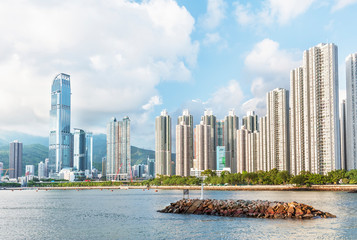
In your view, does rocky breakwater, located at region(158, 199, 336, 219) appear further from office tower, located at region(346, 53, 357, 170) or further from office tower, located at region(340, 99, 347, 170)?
office tower, located at region(340, 99, 347, 170)

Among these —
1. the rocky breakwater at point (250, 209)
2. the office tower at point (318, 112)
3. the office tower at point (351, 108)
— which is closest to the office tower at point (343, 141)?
the office tower at point (351, 108)

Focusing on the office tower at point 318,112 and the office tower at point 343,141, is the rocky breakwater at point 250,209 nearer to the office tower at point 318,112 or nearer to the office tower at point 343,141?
the office tower at point 318,112

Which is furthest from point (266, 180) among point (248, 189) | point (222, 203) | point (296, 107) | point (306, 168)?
point (222, 203)

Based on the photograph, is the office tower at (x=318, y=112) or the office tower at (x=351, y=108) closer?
the office tower at (x=318, y=112)

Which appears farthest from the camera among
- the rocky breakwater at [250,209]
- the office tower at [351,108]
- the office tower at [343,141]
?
the office tower at [343,141]

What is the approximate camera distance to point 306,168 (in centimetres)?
17975

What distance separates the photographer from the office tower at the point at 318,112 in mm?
166875

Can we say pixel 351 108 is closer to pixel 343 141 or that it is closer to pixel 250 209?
pixel 343 141

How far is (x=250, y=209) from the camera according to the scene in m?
68.6

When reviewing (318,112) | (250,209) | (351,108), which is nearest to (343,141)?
(351,108)

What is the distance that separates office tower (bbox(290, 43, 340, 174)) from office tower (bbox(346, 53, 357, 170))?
6.73 meters

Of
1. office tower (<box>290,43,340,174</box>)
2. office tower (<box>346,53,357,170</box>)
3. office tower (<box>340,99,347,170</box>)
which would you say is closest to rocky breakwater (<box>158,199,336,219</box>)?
office tower (<box>290,43,340,174</box>)

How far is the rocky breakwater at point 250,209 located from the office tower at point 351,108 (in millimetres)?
113717

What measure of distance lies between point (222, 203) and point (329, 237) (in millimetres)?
28147
